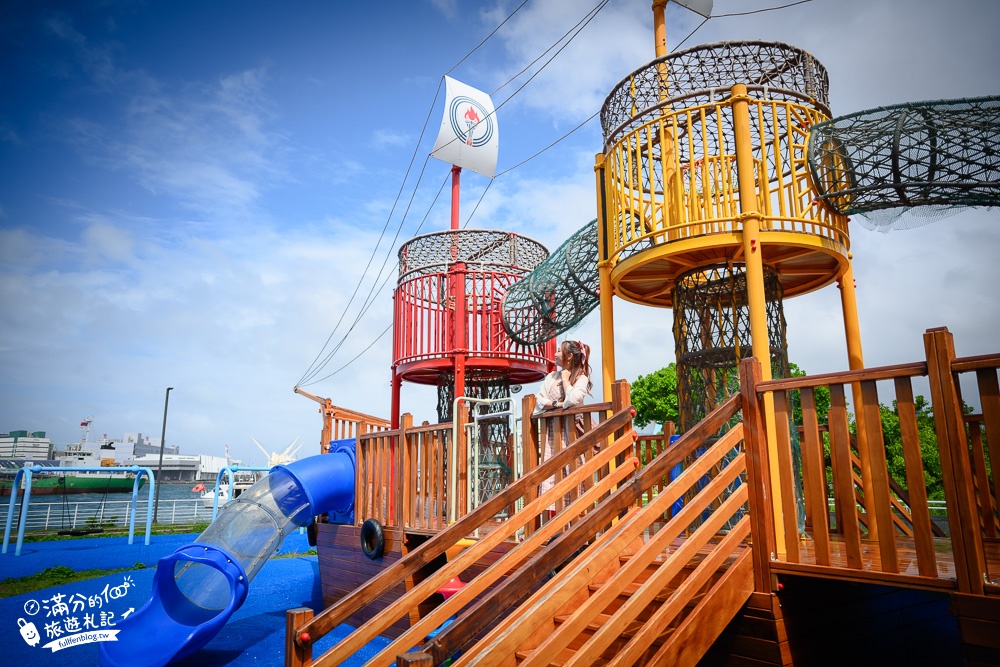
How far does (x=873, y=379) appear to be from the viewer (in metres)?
3.11

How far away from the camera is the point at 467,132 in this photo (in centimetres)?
1656

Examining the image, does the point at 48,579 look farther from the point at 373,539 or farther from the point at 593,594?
the point at 593,594

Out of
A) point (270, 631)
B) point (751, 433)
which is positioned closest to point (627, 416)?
point (751, 433)

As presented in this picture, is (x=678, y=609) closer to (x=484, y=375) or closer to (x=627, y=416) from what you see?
(x=627, y=416)

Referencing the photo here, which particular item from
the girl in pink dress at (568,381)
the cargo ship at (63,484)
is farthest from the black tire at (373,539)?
the cargo ship at (63,484)

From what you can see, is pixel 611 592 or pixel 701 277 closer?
pixel 611 592

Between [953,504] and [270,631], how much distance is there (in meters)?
7.10

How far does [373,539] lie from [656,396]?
2337 cm

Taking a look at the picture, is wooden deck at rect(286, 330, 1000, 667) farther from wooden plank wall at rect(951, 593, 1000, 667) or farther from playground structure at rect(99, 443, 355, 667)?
playground structure at rect(99, 443, 355, 667)

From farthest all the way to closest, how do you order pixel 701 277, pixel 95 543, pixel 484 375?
pixel 95 543 → pixel 484 375 → pixel 701 277

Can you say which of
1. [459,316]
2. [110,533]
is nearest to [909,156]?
[459,316]

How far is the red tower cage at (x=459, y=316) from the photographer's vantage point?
13.0 meters

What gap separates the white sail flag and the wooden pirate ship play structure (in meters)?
7.54

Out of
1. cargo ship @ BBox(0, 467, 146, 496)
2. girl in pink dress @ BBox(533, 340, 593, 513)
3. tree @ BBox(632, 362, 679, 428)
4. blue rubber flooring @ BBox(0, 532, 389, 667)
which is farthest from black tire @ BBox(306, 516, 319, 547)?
cargo ship @ BBox(0, 467, 146, 496)
